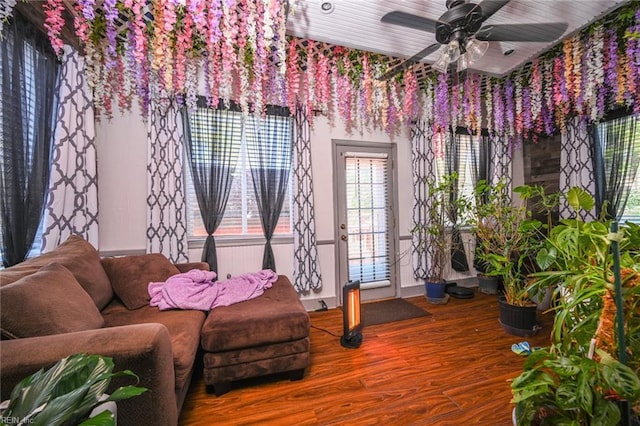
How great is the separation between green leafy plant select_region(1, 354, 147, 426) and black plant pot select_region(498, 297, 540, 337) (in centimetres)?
294

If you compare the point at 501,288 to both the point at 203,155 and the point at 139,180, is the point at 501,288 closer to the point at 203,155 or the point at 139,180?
the point at 203,155

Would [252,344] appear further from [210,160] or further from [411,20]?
[411,20]

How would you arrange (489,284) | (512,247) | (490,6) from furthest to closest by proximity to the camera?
(489,284) < (512,247) < (490,6)

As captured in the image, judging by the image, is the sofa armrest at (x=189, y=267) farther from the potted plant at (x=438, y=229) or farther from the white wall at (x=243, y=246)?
the potted plant at (x=438, y=229)

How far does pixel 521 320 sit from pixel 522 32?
2.47 metres

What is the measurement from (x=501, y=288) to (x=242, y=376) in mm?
3745

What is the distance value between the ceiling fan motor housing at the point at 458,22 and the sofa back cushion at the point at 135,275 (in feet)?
9.76

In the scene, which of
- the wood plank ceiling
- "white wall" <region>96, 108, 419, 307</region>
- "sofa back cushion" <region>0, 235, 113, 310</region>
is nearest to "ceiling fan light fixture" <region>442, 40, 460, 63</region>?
the wood plank ceiling

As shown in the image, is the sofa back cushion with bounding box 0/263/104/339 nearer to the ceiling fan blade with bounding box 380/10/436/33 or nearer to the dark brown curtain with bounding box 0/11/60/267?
the dark brown curtain with bounding box 0/11/60/267

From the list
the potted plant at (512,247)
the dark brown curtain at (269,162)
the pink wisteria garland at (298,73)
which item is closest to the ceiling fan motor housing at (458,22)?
the pink wisteria garland at (298,73)

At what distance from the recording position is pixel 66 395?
0.60 metres

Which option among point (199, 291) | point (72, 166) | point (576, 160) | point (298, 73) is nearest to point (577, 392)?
point (199, 291)

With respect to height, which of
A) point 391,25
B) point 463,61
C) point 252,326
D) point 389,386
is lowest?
point 389,386

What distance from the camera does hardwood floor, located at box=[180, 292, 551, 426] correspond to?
4.70ft
